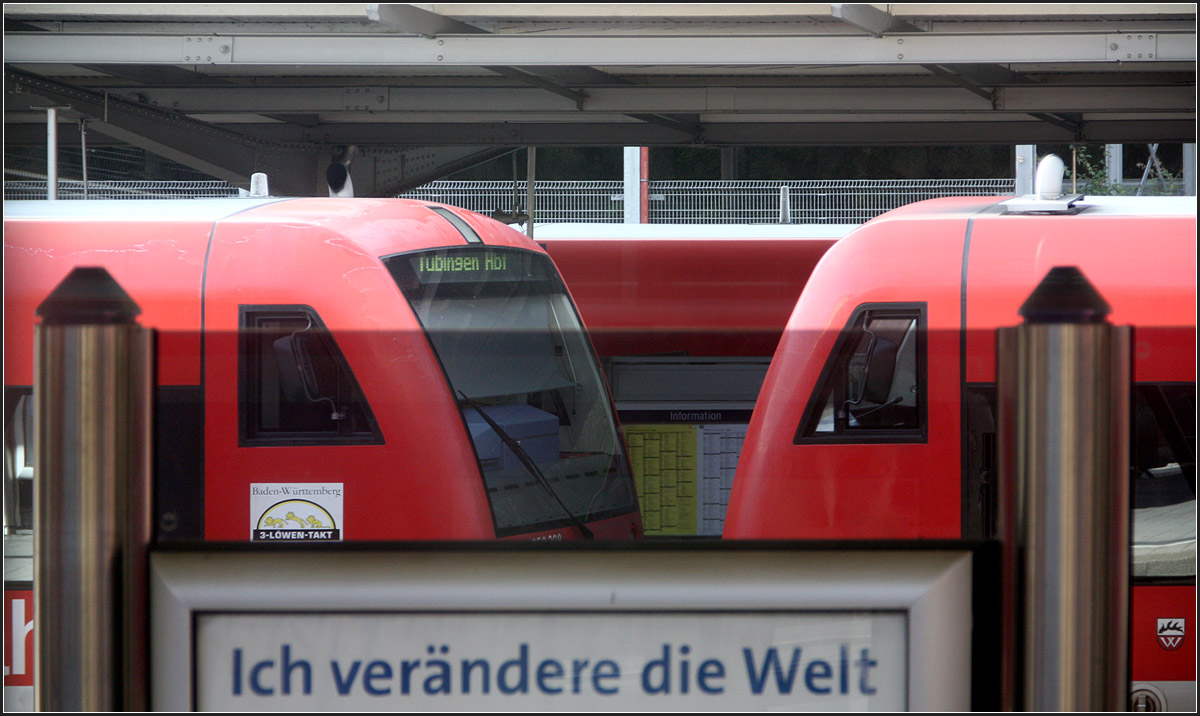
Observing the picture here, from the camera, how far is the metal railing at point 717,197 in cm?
392

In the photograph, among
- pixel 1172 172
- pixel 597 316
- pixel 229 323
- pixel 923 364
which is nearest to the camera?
pixel 923 364

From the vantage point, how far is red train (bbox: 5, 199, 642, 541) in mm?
2738

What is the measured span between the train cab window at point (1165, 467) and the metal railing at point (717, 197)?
1.41 metres

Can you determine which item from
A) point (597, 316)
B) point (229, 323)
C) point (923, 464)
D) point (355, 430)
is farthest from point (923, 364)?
point (597, 316)

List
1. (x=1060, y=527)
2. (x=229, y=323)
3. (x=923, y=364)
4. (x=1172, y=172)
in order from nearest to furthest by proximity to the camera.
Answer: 1. (x=1060, y=527)
2. (x=923, y=364)
3. (x=229, y=323)
4. (x=1172, y=172)

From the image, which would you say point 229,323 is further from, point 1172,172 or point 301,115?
point 1172,172

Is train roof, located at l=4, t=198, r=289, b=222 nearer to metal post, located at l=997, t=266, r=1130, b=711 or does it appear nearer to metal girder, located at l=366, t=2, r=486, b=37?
metal girder, located at l=366, t=2, r=486, b=37

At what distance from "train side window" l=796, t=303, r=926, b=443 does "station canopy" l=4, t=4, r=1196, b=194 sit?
0.71m

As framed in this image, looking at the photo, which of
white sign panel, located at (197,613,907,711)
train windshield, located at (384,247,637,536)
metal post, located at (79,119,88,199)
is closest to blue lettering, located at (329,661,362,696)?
white sign panel, located at (197,613,907,711)

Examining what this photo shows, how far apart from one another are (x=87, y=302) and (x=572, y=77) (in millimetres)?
1850

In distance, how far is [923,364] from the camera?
263 centimetres

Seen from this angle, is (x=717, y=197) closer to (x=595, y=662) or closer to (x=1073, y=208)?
(x=1073, y=208)

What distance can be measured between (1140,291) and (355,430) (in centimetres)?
214

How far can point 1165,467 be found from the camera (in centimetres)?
258
